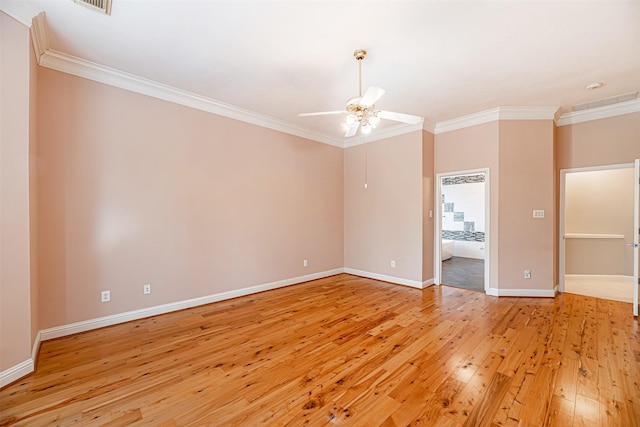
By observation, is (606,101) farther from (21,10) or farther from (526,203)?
(21,10)

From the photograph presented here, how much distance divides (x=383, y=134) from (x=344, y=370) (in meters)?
4.11

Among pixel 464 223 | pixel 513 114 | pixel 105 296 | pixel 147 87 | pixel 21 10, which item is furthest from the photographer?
pixel 464 223

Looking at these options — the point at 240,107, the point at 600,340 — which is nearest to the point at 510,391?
A: the point at 600,340

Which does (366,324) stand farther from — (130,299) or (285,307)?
(130,299)

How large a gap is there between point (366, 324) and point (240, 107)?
351 centimetres

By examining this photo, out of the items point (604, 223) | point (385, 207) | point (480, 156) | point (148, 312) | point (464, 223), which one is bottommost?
point (148, 312)

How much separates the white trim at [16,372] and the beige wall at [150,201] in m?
0.69

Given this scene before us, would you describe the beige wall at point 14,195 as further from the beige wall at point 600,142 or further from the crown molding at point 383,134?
the beige wall at point 600,142

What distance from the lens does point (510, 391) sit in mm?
1938

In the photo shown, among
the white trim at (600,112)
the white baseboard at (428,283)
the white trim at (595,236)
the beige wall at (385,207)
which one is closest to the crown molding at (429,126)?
the beige wall at (385,207)

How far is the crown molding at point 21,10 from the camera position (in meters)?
1.94

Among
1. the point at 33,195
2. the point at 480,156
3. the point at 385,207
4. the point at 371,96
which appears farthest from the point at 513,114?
the point at 33,195

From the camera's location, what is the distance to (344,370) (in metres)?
2.20

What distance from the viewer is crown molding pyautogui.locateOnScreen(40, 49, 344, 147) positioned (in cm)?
270
